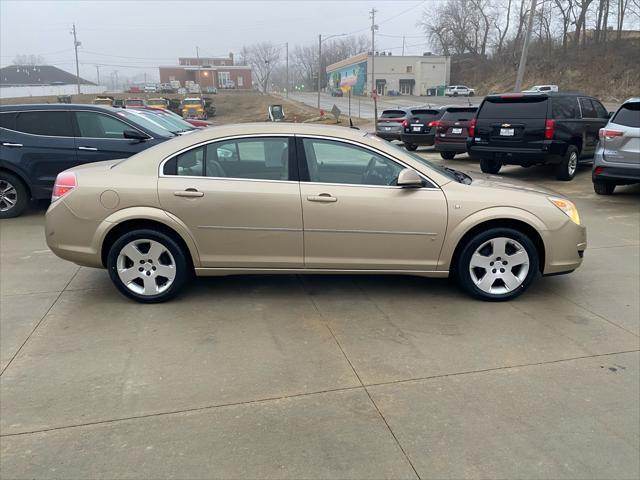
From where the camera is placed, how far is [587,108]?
10.9 m

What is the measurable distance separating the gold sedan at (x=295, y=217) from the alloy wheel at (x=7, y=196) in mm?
3983

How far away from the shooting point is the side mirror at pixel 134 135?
7.73 meters

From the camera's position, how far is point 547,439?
2662mm

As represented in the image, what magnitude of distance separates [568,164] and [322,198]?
323 inches

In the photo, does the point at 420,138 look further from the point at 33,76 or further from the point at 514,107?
the point at 33,76

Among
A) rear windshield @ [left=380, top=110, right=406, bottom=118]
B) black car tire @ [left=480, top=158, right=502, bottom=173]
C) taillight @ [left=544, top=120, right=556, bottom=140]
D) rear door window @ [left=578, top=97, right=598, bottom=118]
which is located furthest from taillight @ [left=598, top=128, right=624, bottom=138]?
rear windshield @ [left=380, top=110, right=406, bottom=118]

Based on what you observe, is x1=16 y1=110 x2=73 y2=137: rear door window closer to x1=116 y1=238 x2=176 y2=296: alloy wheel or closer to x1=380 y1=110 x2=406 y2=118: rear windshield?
x1=116 y1=238 x2=176 y2=296: alloy wheel

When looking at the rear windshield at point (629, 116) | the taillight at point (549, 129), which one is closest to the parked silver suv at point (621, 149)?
the rear windshield at point (629, 116)

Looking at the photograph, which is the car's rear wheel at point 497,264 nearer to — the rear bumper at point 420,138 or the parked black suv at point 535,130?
the parked black suv at point 535,130

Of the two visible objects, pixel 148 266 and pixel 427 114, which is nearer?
pixel 148 266

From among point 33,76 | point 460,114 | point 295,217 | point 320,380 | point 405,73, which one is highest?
point 33,76

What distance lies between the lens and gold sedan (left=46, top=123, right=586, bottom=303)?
13.8 feet

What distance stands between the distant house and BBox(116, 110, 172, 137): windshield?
127419 mm

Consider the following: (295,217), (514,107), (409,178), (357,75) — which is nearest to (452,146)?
(514,107)
